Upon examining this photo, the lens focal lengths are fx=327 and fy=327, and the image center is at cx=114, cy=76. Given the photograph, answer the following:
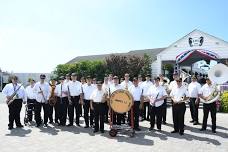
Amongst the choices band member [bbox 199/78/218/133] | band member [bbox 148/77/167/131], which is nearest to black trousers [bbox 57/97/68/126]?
band member [bbox 148/77/167/131]

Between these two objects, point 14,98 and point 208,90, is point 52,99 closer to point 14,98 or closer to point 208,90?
point 14,98

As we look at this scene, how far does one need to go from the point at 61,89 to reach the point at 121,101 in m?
3.20

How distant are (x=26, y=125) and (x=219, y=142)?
7204mm

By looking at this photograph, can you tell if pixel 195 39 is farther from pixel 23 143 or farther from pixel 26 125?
pixel 23 143

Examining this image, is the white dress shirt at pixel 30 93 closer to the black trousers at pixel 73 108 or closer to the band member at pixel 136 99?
the black trousers at pixel 73 108

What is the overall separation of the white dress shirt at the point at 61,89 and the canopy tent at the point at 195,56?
17057mm

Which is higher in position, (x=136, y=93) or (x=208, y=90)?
(x=208, y=90)

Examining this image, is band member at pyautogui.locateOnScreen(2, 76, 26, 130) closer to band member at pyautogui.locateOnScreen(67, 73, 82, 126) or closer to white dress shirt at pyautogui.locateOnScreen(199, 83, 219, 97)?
band member at pyautogui.locateOnScreen(67, 73, 82, 126)

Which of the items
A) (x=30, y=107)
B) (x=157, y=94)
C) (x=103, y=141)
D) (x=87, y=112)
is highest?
(x=157, y=94)

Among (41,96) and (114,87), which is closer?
(114,87)

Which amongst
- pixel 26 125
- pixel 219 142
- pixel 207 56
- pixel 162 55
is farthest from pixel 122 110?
pixel 162 55

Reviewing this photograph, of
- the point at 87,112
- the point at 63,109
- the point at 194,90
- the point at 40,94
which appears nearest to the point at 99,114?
the point at 87,112

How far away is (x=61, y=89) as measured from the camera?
12.6m

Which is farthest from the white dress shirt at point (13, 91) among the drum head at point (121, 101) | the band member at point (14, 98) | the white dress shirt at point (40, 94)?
the drum head at point (121, 101)
